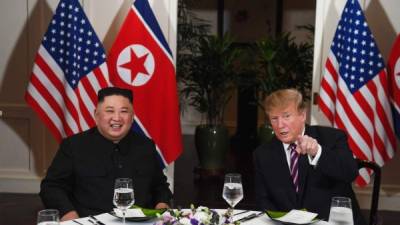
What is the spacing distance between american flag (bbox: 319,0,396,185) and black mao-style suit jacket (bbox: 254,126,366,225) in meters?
1.49

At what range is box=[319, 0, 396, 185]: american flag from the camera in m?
4.18

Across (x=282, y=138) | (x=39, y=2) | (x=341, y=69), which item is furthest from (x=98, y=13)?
(x=282, y=138)

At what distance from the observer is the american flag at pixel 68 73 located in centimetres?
422

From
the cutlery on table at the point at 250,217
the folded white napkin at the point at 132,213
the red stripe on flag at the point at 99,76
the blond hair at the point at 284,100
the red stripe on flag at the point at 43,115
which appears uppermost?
the red stripe on flag at the point at 99,76

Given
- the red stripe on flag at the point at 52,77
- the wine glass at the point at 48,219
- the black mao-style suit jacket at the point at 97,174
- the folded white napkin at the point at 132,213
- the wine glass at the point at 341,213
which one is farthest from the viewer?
the red stripe on flag at the point at 52,77

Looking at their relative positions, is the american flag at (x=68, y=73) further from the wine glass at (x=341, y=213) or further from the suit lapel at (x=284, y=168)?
the wine glass at (x=341, y=213)

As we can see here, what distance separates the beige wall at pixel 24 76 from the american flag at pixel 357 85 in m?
1.33

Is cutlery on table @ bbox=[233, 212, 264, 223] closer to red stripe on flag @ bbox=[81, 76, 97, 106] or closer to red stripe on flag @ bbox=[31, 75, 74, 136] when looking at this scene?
red stripe on flag @ bbox=[81, 76, 97, 106]

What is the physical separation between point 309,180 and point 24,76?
10.7ft

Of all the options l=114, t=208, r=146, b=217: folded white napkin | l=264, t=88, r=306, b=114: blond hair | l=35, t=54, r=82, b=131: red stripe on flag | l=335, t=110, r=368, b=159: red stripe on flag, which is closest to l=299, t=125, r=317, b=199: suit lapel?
l=264, t=88, r=306, b=114: blond hair

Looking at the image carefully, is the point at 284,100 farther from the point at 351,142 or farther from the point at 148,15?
the point at 148,15

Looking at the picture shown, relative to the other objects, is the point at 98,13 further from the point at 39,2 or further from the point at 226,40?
the point at 226,40

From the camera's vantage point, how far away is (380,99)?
169 inches

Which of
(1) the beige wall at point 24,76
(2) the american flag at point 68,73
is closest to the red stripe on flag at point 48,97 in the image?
(2) the american flag at point 68,73
